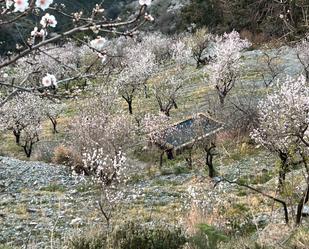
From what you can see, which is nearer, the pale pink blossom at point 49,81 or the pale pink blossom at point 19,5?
the pale pink blossom at point 19,5

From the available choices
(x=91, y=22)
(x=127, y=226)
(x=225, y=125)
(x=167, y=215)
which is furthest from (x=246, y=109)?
(x=91, y=22)

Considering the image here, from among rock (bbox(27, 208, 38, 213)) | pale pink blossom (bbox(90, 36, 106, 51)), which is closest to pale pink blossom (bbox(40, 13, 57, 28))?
pale pink blossom (bbox(90, 36, 106, 51))

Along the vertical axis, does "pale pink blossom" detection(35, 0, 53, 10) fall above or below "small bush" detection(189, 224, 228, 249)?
above

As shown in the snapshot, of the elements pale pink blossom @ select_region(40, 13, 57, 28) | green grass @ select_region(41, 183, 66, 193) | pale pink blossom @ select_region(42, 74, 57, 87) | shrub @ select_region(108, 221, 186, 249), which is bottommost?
shrub @ select_region(108, 221, 186, 249)

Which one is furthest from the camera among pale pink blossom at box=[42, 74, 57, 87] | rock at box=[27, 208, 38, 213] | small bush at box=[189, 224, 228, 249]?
rock at box=[27, 208, 38, 213]

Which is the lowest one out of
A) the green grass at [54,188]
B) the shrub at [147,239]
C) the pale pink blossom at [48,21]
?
the shrub at [147,239]

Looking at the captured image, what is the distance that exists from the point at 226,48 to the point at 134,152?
487 inches

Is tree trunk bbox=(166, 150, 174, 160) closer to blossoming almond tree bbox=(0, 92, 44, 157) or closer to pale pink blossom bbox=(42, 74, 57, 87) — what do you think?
blossoming almond tree bbox=(0, 92, 44, 157)

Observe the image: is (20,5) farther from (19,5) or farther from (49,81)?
(49,81)

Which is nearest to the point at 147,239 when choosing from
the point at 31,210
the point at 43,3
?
the point at 43,3

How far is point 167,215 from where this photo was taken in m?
11.5

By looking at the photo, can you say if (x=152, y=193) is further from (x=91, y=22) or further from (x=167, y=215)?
(x=91, y=22)

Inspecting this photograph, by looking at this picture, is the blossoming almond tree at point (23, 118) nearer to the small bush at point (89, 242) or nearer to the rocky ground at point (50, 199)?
the rocky ground at point (50, 199)

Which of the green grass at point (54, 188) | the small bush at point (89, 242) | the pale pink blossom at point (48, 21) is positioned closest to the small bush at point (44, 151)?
the green grass at point (54, 188)
